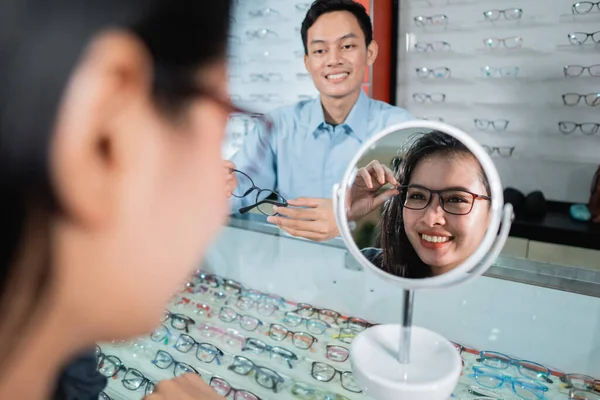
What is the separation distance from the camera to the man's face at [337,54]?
1.08 meters

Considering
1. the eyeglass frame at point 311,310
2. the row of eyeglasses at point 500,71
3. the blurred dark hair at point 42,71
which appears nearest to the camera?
the blurred dark hair at point 42,71

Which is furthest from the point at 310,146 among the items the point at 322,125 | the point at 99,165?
the point at 99,165

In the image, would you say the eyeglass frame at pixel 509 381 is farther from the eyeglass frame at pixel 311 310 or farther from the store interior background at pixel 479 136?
the eyeglass frame at pixel 311 310

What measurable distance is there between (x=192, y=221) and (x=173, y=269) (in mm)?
44

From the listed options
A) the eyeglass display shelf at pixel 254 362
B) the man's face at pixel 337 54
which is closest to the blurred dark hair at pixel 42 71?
the eyeglass display shelf at pixel 254 362

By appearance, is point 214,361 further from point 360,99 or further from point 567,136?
point 567,136

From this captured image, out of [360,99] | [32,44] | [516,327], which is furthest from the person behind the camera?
[360,99]

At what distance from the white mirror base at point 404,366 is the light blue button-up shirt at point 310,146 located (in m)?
0.48

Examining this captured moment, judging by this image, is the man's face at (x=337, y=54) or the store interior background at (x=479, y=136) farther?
the man's face at (x=337, y=54)

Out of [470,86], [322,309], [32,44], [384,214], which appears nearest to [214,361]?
[322,309]

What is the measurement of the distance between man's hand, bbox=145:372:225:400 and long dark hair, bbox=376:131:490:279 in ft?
1.30

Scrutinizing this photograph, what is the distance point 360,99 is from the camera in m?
1.14

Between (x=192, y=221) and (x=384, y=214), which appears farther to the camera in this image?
(x=384, y=214)

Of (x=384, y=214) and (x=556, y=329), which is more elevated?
(x=384, y=214)
